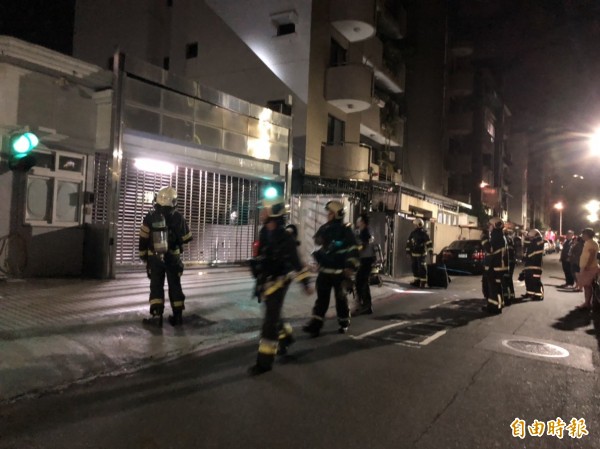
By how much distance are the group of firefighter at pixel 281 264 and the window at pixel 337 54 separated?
13.1 metres

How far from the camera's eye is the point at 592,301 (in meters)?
10.0

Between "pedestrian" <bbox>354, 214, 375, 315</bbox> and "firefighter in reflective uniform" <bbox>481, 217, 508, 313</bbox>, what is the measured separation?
2.36 m

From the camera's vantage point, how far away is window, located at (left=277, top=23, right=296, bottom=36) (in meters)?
18.4

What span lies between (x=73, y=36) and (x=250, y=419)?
21.8 metres

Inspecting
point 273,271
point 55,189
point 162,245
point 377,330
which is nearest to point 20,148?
point 55,189

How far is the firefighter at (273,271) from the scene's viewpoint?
506cm

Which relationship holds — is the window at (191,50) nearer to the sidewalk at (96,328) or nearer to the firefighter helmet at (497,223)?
the sidewalk at (96,328)

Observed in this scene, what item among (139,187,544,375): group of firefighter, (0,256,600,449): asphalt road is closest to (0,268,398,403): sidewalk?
(0,256,600,449): asphalt road

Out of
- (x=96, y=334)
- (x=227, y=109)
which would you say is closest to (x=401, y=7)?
(x=227, y=109)

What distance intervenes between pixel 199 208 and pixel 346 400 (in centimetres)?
967

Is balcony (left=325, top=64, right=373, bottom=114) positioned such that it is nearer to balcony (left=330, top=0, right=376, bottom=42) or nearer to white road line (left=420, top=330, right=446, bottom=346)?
balcony (left=330, top=0, right=376, bottom=42)

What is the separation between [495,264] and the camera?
30.2ft

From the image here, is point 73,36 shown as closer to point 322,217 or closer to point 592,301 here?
point 322,217

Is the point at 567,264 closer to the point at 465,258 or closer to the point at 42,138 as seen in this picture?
the point at 465,258
